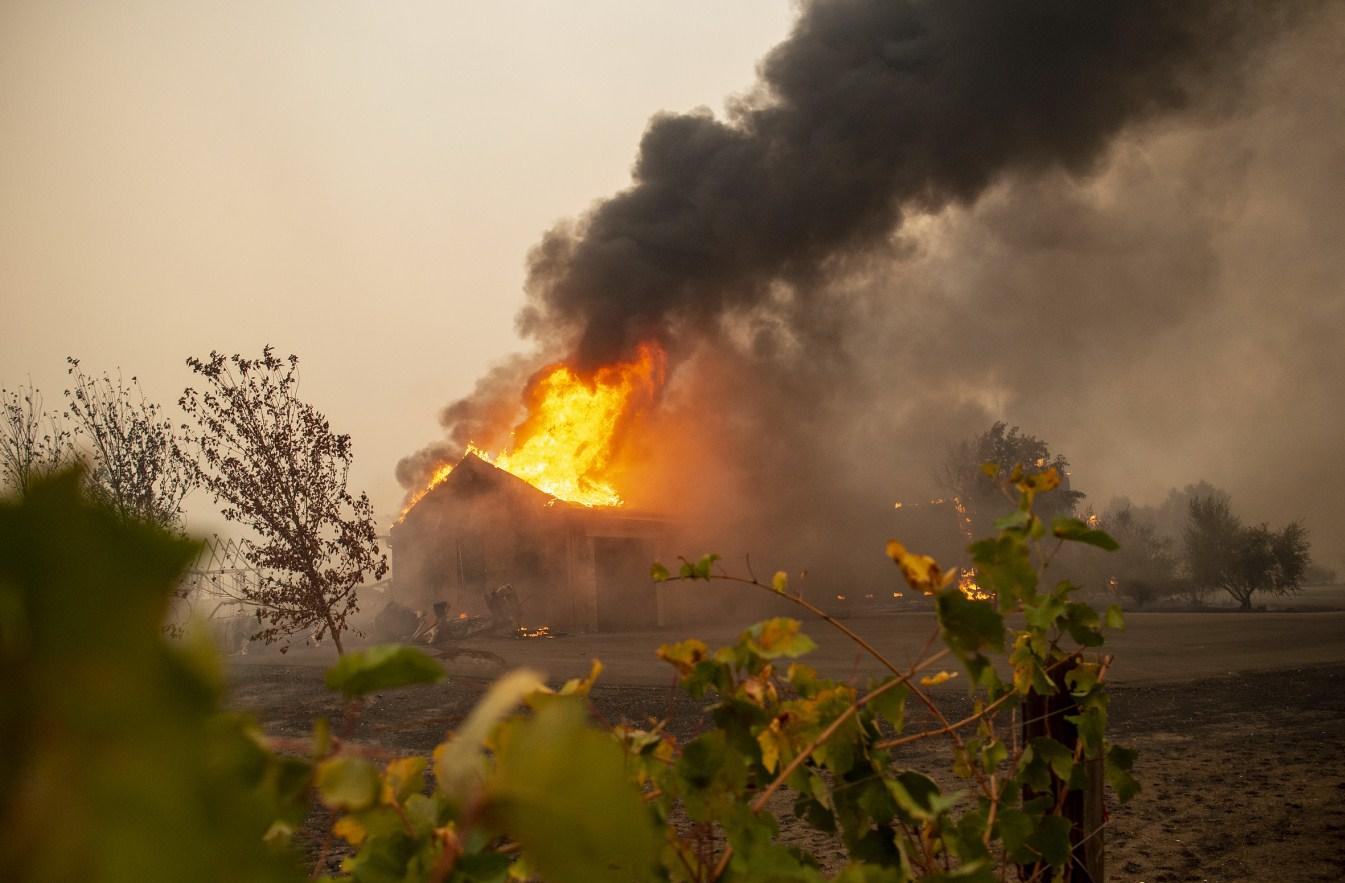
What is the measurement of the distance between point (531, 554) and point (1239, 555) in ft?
80.3

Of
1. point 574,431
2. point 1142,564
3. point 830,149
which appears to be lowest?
point 1142,564

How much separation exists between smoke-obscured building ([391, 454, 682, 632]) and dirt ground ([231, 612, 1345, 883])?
7180 millimetres

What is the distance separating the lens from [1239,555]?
30.2 m

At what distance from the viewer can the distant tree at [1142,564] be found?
107ft

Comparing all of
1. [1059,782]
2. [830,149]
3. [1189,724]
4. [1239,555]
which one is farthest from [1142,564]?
[1059,782]

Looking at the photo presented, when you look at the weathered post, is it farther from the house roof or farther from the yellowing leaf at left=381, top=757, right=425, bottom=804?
the house roof

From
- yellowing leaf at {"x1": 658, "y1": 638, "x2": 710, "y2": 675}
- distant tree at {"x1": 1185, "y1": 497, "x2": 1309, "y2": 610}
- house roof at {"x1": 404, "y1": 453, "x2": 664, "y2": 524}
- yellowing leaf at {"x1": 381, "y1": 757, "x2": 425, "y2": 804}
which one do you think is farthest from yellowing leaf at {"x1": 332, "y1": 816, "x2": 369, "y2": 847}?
distant tree at {"x1": 1185, "y1": 497, "x2": 1309, "y2": 610}

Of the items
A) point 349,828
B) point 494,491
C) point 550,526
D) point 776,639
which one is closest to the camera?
point 349,828

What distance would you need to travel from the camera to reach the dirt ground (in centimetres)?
316

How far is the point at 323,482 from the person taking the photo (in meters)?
10.9

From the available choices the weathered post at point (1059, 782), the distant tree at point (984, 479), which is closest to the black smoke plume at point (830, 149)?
the distant tree at point (984, 479)

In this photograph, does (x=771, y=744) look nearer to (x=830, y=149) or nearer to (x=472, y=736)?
(x=472, y=736)

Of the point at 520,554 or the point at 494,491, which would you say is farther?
the point at 494,491

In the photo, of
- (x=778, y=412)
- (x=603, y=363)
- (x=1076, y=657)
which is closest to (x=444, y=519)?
(x=603, y=363)
